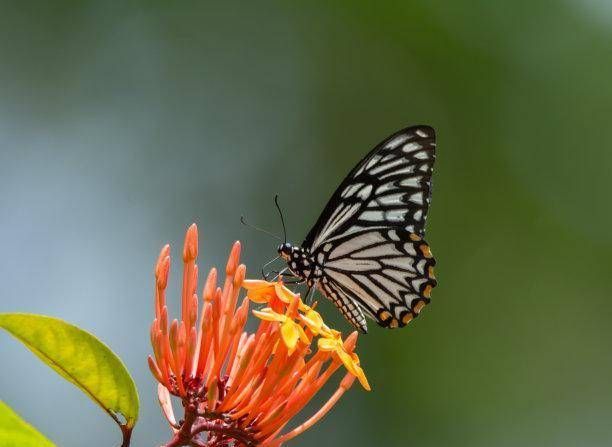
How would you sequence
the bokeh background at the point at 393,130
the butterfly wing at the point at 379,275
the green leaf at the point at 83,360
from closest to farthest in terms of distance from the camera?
1. the green leaf at the point at 83,360
2. the butterfly wing at the point at 379,275
3. the bokeh background at the point at 393,130

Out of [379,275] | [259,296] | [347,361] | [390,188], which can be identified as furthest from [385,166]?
[347,361]

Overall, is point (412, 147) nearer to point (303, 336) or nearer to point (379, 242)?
point (379, 242)

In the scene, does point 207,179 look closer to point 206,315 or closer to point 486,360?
point 486,360

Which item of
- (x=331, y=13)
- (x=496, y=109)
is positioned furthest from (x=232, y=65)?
(x=496, y=109)

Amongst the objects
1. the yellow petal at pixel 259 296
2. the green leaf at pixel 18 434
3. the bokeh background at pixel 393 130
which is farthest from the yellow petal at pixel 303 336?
the bokeh background at pixel 393 130

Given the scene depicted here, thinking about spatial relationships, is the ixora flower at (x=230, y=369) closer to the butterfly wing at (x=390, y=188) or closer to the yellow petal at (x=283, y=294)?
the yellow petal at (x=283, y=294)

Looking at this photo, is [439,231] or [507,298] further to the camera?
[507,298]

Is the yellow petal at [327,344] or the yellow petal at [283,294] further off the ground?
the yellow petal at [283,294]
